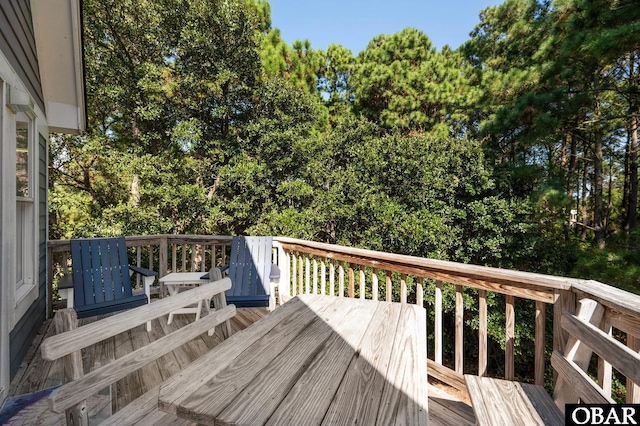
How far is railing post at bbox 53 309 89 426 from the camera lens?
108cm

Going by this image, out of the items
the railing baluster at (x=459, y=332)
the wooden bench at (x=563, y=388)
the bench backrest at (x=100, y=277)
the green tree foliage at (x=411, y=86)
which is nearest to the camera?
the wooden bench at (x=563, y=388)

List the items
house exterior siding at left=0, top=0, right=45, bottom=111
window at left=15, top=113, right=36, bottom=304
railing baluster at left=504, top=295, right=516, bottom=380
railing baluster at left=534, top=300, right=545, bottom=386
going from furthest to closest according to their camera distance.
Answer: window at left=15, top=113, right=36, bottom=304 < house exterior siding at left=0, top=0, right=45, bottom=111 < railing baluster at left=504, top=295, right=516, bottom=380 < railing baluster at left=534, top=300, right=545, bottom=386

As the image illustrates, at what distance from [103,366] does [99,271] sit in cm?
262

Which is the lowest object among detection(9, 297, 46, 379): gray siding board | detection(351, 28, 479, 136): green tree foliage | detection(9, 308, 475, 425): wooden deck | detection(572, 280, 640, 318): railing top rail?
detection(9, 308, 475, 425): wooden deck

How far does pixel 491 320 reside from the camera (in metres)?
7.09

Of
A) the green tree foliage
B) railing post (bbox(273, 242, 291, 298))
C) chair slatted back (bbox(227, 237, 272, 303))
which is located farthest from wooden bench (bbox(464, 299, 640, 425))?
the green tree foliage

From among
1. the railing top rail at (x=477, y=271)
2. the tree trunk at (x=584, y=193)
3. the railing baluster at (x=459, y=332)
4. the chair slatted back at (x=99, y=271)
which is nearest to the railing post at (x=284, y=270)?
the railing top rail at (x=477, y=271)

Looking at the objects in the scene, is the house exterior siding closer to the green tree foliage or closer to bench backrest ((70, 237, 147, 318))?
bench backrest ((70, 237, 147, 318))

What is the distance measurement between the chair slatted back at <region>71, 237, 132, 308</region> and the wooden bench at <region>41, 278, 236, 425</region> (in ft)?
7.26

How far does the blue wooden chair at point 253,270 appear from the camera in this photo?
346cm

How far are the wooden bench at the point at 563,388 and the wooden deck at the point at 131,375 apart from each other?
526mm

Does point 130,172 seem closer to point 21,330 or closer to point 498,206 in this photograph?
point 21,330

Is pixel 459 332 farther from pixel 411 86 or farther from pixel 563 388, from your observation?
pixel 411 86

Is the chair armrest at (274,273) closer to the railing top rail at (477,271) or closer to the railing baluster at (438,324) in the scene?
the railing top rail at (477,271)
